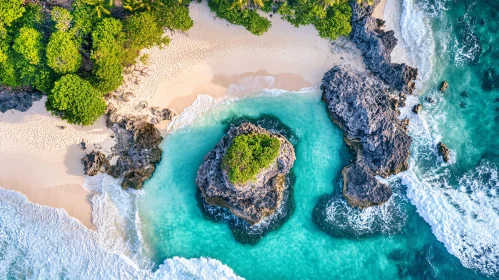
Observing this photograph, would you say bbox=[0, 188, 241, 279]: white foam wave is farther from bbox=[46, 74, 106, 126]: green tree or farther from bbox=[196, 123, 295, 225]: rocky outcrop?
bbox=[46, 74, 106, 126]: green tree

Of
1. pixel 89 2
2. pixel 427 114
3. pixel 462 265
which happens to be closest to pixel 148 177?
pixel 89 2

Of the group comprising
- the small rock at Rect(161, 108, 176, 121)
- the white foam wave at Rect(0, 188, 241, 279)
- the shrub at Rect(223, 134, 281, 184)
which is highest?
the shrub at Rect(223, 134, 281, 184)

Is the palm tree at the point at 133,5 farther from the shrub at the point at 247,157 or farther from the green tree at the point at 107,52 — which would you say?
the shrub at the point at 247,157

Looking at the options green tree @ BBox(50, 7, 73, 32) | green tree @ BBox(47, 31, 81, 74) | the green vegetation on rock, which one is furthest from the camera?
the green vegetation on rock

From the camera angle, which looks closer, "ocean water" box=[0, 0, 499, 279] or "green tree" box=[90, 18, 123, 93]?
"green tree" box=[90, 18, 123, 93]

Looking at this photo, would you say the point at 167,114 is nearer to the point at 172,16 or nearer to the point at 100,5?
the point at 172,16

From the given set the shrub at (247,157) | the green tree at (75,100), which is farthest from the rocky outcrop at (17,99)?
the shrub at (247,157)

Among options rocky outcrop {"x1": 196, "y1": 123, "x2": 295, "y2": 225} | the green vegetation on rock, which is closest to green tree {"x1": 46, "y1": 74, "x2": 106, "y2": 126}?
rocky outcrop {"x1": 196, "y1": 123, "x2": 295, "y2": 225}

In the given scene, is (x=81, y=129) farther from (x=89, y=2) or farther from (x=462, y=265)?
(x=462, y=265)

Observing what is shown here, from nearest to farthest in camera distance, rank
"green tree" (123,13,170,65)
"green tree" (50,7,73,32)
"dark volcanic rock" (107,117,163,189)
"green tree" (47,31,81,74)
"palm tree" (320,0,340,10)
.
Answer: "green tree" (47,31,81,74), "green tree" (50,7,73,32), "green tree" (123,13,170,65), "palm tree" (320,0,340,10), "dark volcanic rock" (107,117,163,189)
